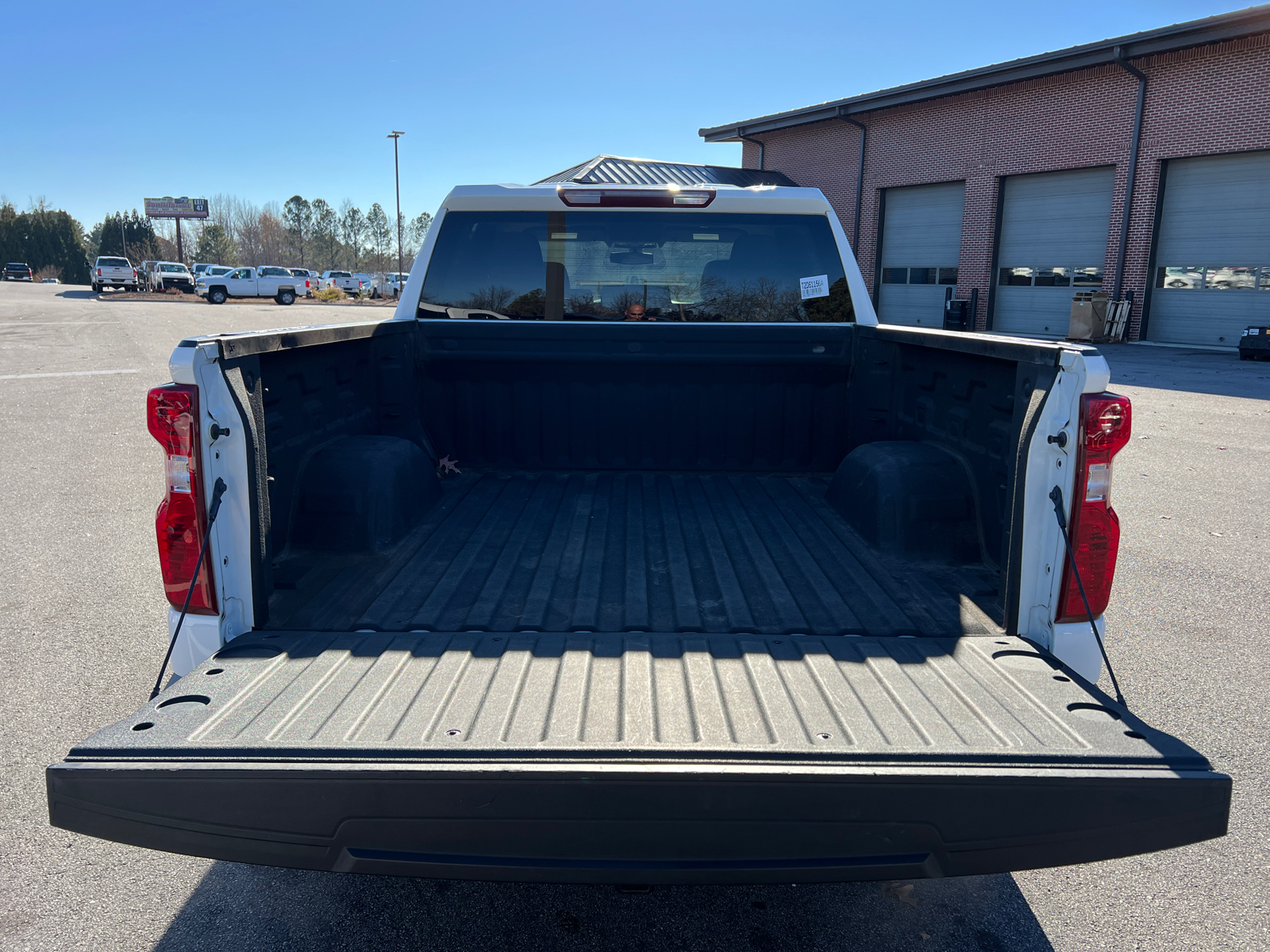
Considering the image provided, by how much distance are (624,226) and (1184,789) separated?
3327 mm

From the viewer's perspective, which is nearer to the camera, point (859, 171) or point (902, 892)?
point (902, 892)

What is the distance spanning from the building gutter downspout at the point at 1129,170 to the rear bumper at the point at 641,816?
2589 centimetres

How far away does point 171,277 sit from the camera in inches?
2078

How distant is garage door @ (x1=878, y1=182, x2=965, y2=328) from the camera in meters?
29.2

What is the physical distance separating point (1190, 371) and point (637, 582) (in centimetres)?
1880

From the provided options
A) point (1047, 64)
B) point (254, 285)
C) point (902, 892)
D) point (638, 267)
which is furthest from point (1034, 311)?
point (254, 285)

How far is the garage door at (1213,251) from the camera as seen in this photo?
846 inches

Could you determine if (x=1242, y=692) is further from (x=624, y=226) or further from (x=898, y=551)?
(x=624, y=226)

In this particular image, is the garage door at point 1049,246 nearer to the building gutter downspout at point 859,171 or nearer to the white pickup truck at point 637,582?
the building gutter downspout at point 859,171

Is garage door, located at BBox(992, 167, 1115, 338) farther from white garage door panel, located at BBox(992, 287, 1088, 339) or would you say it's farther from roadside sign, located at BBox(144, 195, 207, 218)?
roadside sign, located at BBox(144, 195, 207, 218)

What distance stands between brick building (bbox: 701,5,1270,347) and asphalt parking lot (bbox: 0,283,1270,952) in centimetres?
1817

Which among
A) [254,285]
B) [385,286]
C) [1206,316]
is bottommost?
[1206,316]

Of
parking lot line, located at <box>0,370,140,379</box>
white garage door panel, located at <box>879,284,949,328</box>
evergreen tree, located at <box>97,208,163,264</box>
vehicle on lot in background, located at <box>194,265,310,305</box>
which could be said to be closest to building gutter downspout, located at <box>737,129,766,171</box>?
white garage door panel, located at <box>879,284,949,328</box>

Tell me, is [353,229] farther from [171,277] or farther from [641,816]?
[641,816]
